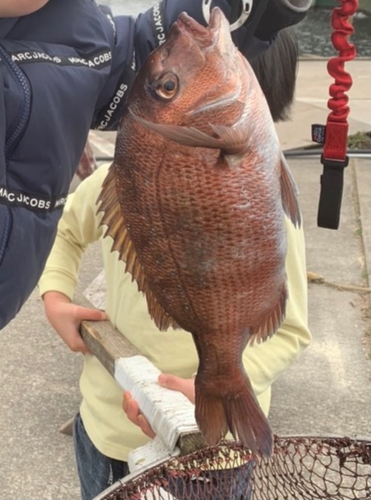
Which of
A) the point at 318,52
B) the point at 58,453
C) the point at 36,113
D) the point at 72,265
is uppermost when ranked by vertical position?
the point at 36,113

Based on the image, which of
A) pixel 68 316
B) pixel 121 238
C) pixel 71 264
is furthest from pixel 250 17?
pixel 71 264

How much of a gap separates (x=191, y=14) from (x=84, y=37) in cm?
19

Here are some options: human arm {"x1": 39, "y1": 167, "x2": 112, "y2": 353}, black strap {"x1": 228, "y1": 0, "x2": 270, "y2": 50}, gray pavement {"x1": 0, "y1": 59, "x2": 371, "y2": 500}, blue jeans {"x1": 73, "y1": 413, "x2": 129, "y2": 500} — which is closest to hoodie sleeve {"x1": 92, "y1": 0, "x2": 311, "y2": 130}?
black strap {"x1": 228, "y1": 0, "x2": 270, "y2": 50}

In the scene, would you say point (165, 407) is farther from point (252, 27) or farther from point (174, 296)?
point (252, 27)

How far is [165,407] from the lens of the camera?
Answer: 1410 millimetres

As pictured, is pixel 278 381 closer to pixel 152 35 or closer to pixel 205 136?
pixel 152 35

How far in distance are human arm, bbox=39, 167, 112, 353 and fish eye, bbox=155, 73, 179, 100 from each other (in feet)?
3.20

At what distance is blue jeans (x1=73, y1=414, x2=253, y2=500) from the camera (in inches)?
58.5

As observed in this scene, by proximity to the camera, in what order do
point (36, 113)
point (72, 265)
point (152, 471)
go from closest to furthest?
point (36, 113) < point (152, 471) < point (72, 265)

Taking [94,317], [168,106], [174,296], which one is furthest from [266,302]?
[94,317]

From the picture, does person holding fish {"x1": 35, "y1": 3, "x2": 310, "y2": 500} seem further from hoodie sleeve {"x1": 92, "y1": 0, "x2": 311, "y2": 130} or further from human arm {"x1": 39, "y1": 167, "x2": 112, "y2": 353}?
human arm {"x1": 39, "y1": 167, "x2": 112, "y2": 353}

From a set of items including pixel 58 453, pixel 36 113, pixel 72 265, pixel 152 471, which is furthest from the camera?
pixel 58 453

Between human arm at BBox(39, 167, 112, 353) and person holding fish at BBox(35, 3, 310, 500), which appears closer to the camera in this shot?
person holding fish at BBox(35, 3, 310, 500)

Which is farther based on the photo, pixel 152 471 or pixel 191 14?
pixel 152 471
